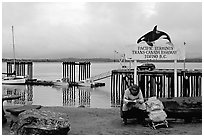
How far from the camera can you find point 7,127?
7.64 metres

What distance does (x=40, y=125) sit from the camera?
612 centimetres

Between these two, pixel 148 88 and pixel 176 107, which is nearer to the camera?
pixel 176 107

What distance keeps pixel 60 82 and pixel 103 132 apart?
120 feet

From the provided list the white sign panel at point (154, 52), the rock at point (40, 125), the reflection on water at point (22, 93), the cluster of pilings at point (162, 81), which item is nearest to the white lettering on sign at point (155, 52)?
the white sign panel at point (154, 52)

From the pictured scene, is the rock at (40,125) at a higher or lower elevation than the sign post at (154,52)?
lower

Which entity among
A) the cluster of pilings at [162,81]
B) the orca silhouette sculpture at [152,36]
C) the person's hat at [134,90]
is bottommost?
the cluster of pilings at [162,81]

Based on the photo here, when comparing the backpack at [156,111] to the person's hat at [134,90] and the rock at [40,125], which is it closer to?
the person's hat at [134,90]

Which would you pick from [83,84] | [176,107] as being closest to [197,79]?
[176,107]

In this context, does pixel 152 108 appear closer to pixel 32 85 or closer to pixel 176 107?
pixel 176 107

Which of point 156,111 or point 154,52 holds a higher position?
point 154,52

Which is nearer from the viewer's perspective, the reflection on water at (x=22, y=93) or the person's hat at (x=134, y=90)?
the person's hat at (x=134, y=90)

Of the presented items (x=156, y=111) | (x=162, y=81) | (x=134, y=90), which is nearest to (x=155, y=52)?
(x=134, y=90)

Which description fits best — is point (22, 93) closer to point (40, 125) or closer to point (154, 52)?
point (154, 52)

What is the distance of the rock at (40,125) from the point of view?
609cm
